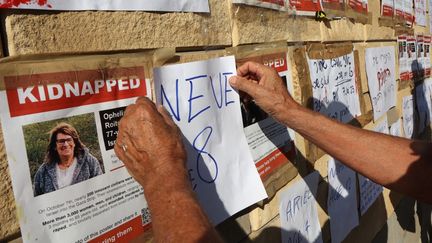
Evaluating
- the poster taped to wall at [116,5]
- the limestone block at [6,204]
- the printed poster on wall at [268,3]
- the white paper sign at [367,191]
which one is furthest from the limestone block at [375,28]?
the limestone block at [6,204]

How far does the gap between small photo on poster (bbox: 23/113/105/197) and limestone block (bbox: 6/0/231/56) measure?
15 cm

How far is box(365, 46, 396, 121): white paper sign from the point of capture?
2807 mm

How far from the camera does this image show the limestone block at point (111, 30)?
33.2 inches

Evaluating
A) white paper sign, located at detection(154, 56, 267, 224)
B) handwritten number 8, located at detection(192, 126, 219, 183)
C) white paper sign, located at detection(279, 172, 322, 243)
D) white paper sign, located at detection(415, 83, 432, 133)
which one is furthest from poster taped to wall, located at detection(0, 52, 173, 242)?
white paper sign, located at detection(415, 83, 432, 133)

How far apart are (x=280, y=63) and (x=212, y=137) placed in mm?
562

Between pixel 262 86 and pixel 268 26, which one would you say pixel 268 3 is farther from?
pixel 262 86

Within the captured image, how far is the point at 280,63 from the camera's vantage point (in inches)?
66.7

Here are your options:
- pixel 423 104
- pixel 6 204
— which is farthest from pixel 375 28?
pixel 6 204

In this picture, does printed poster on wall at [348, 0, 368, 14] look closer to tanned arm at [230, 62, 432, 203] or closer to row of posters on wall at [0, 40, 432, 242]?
row of posters on wall at [0, 40, 432, 242]

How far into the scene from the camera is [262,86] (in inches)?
54.4

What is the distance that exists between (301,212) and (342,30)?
3.50 ft

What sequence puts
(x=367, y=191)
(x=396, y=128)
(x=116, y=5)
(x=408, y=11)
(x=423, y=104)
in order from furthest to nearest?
(x=423, y=104) < (x=408, y=11) < (x=396, y=128) < (x=367, y=191) < (x=116, y=5)

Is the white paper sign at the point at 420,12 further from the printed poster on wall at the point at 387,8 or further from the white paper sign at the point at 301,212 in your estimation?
the white paper sign at the point at 301,212

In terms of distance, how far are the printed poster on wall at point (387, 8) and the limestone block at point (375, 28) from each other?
3.2 inches
